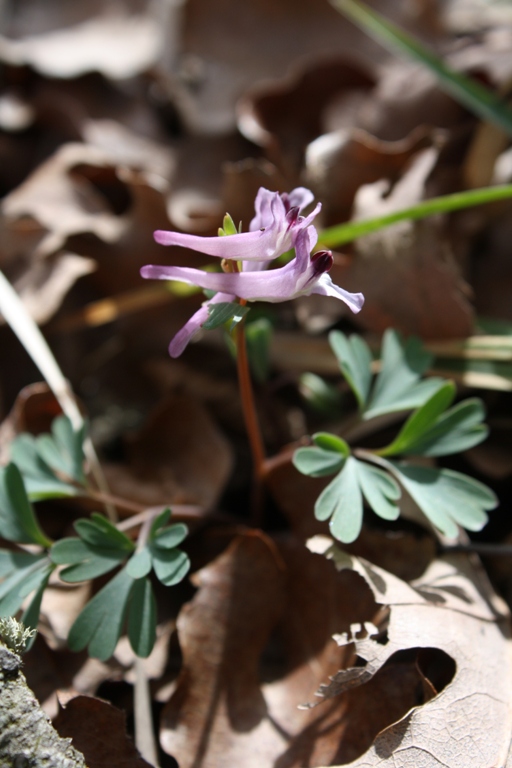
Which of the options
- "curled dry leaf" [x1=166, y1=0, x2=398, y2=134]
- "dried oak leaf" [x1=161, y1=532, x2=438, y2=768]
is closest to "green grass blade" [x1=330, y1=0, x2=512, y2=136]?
"curled dry leaf" [x1=166, y1=0, x2=398, y2=134]

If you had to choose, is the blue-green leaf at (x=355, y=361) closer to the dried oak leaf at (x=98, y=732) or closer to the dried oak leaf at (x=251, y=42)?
the dried oak leaf at (x=98, y=732)

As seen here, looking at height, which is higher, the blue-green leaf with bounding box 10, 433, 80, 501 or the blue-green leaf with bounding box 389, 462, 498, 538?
the blue-green leaf with bounding box 10, 433, 80, 501

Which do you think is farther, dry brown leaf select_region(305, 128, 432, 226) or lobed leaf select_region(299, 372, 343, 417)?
dry brown leaf select_region(305, 128, 432, 226)

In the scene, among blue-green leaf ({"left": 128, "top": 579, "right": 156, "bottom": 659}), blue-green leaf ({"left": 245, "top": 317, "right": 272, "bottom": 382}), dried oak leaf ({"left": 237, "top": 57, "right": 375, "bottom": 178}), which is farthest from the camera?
dried oak leaf ({"left": 237, "top": 57, "right": 375, "bottom": 178})

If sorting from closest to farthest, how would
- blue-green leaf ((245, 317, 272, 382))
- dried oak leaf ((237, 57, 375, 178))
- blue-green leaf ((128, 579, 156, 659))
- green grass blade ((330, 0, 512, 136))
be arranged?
blue-green leaf ((128, 579, 156, 659)) < blue-green leaf ((245, 317, 272, 382)) < green grass blade ((330, 0, 512, 136)) < dried oak leaf ((237, 57, 375, 178))

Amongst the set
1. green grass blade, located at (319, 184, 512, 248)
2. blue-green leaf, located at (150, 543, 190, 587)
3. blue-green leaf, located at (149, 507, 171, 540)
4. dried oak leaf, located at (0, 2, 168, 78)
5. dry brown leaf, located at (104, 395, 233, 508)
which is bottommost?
dry brown leaf, located at (104, 395, 233, 508)

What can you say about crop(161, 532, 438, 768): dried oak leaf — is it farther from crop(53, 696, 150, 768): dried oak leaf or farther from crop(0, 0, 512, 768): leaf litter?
crop(53, 696, 150, 768): dried oak leaf

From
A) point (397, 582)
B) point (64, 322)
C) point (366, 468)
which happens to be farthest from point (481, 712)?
point (64, 322)
